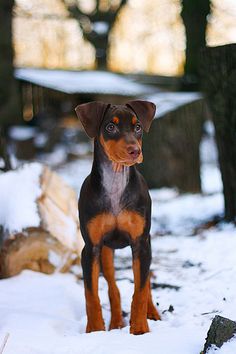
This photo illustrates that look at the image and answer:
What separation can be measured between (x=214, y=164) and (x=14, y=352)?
10719 millimetres

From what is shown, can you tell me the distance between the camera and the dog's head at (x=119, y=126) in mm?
2709

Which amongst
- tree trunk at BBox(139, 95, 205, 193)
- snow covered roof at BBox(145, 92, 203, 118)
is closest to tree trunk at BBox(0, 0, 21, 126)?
snow covered roof at BBox(145, 92, 203, 118)

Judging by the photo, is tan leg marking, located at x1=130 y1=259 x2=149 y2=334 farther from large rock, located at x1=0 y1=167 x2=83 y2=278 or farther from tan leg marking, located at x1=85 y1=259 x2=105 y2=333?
large rock, located at x1=0 y1=167 x2=83 y2=278

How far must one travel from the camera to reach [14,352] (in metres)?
2.69

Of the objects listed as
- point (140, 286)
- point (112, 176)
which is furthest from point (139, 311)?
point (112, 176)

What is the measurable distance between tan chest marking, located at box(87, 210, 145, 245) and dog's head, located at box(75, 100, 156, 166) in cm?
34

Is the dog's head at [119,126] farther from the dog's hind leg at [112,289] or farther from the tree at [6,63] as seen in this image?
the tree at [6,63]

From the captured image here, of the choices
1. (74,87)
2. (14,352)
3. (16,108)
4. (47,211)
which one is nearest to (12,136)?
(16,108)

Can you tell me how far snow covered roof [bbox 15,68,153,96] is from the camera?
16078 millimetres

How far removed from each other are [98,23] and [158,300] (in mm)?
19239

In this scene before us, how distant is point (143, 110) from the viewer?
3029 millimetres

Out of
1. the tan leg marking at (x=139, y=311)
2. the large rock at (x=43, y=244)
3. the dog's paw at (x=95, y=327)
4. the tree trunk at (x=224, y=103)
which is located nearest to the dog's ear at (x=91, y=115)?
the tan leg marking at (x=139, y=311)

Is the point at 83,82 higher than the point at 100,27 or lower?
lower

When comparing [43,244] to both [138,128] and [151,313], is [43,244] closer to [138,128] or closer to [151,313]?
[151,313]
